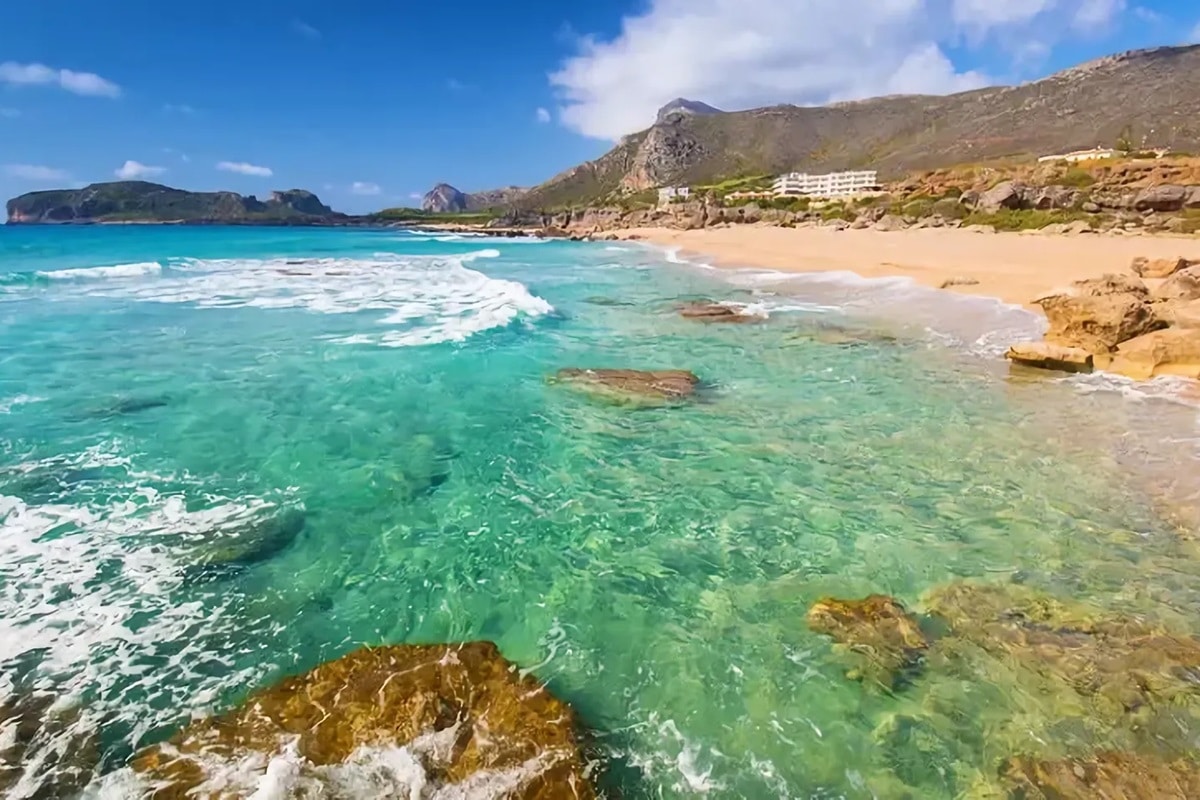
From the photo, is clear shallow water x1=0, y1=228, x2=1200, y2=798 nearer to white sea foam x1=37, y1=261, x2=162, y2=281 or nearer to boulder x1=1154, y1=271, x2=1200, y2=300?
boulder x1=1154, y1=271, x2=1200, y2=300

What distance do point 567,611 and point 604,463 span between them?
12.1 feet

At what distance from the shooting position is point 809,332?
18891 mm

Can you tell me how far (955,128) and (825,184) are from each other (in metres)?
32.0

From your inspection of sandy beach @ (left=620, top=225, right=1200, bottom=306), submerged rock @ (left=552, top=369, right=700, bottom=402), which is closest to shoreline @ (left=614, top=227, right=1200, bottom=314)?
sandy beach @ (left=620, top=225, right=1200, bottom=306)

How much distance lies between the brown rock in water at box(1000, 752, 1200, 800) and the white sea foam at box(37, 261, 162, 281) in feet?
152

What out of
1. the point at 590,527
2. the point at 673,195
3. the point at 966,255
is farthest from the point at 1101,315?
the point at 673,195

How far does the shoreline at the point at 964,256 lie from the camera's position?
83.6ft

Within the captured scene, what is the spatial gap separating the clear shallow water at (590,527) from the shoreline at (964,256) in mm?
10807

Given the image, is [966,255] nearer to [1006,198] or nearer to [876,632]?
[1006,198]

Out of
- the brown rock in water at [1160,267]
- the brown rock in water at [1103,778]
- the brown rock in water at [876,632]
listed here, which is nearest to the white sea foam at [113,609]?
the brown rock in water at [876,632]

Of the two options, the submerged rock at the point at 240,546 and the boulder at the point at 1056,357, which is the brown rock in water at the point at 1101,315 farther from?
the submerged rock at the point at 240,546

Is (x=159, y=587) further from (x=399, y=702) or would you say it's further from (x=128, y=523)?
(x=399, y=702)

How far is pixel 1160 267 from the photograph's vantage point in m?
21.8

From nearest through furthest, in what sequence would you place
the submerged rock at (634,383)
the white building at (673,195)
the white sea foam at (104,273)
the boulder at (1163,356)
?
1. the submerged rock at (634,383)
2. the boulder at (1163,356)
3. the white sea foam at (104,273)
4. the white building at (673,195)
